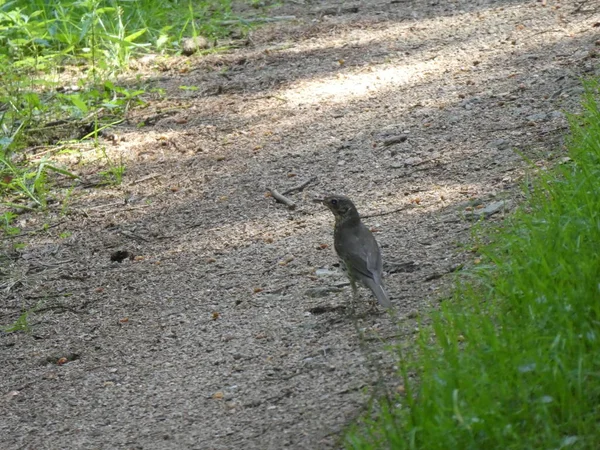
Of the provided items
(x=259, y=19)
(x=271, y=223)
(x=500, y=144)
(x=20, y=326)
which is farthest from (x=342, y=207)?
(x=259, y=19)

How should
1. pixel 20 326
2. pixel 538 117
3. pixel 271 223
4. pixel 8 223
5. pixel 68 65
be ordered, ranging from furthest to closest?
pixel 68 65 → pixel 8 223 → pixel 538 117 → pixel 271 223 → pixel 20 326

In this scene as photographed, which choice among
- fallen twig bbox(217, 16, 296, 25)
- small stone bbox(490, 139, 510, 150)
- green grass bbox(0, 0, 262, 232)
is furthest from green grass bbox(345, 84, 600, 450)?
fallen twig bbox(217, 16, 296, 25)

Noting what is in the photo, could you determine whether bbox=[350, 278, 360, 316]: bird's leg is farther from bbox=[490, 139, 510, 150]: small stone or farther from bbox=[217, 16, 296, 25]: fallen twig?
bbox=[217, 16, 296, 25]: fallen twig

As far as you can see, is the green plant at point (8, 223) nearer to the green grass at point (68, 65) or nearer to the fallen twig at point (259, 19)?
the green grass at point (68, 65)

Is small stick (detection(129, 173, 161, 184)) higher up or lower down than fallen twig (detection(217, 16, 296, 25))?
lower down

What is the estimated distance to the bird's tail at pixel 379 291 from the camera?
4262 millimetres

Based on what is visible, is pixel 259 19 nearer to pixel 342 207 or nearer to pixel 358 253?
pixel 342 207

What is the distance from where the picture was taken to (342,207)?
4.89 metres

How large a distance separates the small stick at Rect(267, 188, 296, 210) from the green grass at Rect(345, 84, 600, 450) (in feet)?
6.21

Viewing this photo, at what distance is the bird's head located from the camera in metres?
4.84

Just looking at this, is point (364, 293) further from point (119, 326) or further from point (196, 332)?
point (119, 326)

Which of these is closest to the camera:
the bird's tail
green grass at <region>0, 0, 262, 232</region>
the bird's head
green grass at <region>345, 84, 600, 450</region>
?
green grass at <region>345, 84, 600, 450</region>

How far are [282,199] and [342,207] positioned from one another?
114 cm

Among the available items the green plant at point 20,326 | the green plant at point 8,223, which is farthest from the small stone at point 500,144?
the green plant at point 8,223
